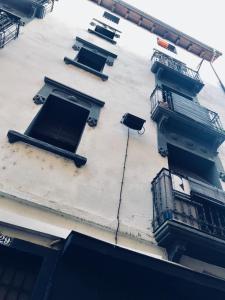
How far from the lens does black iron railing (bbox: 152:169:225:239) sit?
6082 millimetres

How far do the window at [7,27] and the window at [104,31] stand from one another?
16.6 ft

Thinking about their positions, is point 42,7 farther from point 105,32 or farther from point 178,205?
point 178,205

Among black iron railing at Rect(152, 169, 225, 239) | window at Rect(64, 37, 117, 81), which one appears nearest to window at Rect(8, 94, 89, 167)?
black iron railing at Rect(152, 169, 225, 239)

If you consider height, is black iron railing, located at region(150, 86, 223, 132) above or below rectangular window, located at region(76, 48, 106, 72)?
above

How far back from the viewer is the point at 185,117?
31.0ft

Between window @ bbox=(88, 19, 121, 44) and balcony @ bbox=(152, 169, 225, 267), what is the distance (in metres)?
9.22

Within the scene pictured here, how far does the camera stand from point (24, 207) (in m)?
5.50

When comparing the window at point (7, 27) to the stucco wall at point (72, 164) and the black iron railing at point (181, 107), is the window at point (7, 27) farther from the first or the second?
the black iron railing at point (181, 107)

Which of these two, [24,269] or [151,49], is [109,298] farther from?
[151,49]

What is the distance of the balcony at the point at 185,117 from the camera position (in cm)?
941

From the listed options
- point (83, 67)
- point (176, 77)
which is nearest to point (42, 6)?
point (83, 67)

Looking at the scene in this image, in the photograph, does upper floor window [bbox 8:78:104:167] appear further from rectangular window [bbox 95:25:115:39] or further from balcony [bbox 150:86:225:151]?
rectangular window [bbox 95:25:115:39]

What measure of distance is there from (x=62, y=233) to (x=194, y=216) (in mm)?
2968

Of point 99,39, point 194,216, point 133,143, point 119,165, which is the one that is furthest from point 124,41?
point 194,216
